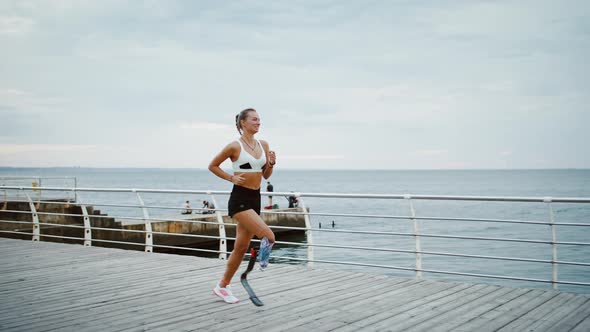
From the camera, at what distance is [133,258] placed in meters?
8.15

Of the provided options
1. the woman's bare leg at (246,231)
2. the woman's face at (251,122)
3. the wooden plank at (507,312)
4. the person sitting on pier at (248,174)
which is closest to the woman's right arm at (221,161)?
the person sitting on pier at (248,174)

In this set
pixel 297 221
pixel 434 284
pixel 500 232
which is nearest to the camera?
pixel 434 284

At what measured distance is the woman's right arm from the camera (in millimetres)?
4691

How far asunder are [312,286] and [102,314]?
2.22 m

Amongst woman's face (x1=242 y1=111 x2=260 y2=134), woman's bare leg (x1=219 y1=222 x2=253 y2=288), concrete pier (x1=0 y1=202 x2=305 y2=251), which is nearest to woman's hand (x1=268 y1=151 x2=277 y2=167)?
woman's face (x1=242 y1=111 x2=260 y2=134)

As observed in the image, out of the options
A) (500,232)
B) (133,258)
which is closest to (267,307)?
(133,258)

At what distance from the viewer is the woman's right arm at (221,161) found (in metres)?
4.69

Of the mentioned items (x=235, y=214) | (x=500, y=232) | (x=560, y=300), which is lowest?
(x=500, y=232)

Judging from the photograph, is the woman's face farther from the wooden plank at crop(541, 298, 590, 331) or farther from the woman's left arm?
the wooden plank at crop(541, 298, 590, 331)

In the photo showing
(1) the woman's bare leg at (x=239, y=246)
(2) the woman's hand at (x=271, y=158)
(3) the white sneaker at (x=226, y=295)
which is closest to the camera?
(2) the woman's hand at (x=271, y=158)

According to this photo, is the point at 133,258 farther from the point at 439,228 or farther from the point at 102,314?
the point at 439,228

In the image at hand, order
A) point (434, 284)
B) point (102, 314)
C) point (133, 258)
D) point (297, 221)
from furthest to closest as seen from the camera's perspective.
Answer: point (297, 221)
point (133, 258)
point (434, 284)
point (102, 314)

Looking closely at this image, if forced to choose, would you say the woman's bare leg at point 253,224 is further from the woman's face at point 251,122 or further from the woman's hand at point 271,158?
the woman's face at point 251,122

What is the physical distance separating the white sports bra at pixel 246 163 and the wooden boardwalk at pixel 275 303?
4.27 feet
